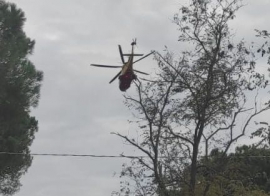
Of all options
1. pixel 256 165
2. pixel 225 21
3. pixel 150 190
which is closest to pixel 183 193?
pixel 150 190

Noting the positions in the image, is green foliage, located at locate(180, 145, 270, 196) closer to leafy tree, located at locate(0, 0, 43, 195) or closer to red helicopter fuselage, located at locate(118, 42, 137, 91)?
red helicopter fuselage, located at locate(118, 42, 137, 91)

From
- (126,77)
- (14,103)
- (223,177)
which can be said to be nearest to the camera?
(126,77)

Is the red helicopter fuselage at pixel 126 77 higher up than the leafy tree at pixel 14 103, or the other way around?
the leafy tree at pixel 14 103

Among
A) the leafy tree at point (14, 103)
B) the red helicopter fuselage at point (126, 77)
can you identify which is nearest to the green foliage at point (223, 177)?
the red helicopter fuselage at point (126, 77)

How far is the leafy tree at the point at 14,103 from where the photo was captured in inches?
1080

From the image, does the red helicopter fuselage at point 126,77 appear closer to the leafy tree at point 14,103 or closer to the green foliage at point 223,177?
the green foliage at point 223,177

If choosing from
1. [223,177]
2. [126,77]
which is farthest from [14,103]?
[126,77]

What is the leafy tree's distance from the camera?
90.0ft

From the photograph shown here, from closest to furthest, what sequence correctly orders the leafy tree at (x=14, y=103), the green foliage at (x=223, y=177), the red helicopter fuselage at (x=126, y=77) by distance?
the red helicopter fuselage at (x=126, y=77) → the green foliage at (x=223, y=177) → the leafy tree at (x=14, y=103)

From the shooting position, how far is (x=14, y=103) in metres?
28.1

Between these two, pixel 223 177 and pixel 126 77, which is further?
pixel 223 177

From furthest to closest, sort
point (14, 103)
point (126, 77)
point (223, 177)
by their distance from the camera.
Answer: point (14, 103)
point (223, 177)
point (126, 77)

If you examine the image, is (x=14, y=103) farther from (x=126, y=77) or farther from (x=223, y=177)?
(x=126, y=77)

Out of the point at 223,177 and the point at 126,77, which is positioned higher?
the point at 223,177
